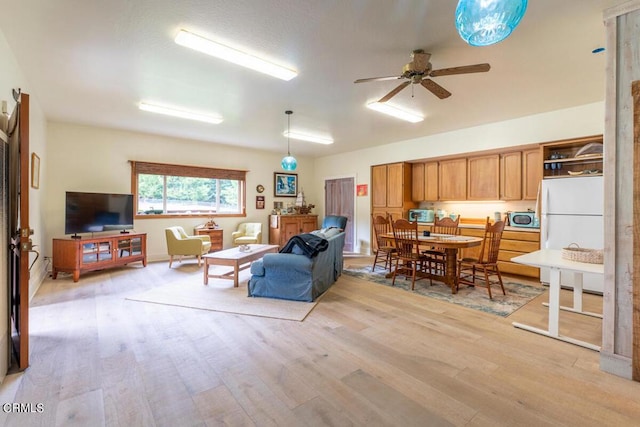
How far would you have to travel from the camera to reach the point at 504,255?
491cm

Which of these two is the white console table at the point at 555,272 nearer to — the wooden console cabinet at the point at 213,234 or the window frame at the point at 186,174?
the wooden console cabinet at the point at 213,234

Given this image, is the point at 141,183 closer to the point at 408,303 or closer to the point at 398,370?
the point at 408,303

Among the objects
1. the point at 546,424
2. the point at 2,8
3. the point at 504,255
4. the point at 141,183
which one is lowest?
the point at 546,424

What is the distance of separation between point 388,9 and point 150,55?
7.43 ft

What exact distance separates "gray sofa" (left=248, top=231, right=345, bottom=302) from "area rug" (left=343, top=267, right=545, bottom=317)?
4.11ft

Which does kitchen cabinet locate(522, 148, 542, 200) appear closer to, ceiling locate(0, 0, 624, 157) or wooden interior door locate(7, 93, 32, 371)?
ceiling locate(0, 0, 624, 157)

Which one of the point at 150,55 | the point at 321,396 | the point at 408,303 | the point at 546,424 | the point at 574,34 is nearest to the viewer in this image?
the point at 546,424

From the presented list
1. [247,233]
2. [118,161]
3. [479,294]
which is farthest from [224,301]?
[118,161]

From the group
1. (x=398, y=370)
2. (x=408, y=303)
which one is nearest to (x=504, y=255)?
(x=408, y=303)

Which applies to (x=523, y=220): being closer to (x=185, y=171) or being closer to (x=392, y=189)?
(x=392, y=189)

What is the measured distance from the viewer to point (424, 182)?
252 inches

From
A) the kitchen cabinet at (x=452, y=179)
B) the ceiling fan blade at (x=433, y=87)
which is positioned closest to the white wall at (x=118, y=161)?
the kitchen cabinet at (x=452, y=179)

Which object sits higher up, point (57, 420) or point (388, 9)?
point (388, 9)

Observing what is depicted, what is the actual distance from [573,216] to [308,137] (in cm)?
458
